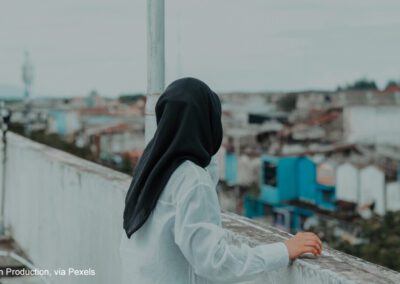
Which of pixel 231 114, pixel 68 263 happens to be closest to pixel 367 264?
pixel 68 263

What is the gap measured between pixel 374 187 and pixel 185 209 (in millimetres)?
30310

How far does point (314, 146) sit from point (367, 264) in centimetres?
3838

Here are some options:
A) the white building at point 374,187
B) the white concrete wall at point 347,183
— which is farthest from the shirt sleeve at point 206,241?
the white concrete wall at point 347,183

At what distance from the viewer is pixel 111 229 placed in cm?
267

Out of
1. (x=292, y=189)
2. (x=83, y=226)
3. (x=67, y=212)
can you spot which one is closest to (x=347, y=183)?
(x=292, y=189)

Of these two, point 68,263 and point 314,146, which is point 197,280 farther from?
point 314,146

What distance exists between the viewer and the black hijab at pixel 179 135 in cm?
130

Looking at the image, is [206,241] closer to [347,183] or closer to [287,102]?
[347,183]

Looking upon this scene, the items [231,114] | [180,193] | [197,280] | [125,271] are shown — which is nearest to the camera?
[180,193]

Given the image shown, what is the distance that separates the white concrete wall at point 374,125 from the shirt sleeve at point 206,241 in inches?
1506

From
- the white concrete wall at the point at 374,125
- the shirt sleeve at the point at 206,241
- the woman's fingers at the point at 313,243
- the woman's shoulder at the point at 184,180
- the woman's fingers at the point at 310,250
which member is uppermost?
the woman's shoulder at the point at 184,180

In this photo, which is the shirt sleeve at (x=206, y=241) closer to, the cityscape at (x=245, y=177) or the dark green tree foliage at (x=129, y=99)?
the cityscape at (x=245, y=177)

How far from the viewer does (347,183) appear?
31.1 m

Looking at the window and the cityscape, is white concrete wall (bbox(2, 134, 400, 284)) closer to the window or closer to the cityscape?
the cityscape
